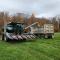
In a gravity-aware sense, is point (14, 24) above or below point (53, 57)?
above

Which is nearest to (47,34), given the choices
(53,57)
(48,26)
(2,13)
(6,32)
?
(48,26)

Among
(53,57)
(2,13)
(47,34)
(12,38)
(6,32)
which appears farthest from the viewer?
(2,13)

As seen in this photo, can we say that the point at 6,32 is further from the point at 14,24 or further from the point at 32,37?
the point at 32,37

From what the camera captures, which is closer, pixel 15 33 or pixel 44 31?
pixel 15 33

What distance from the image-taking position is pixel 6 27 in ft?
74.3

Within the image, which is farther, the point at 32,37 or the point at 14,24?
the point at 14,24

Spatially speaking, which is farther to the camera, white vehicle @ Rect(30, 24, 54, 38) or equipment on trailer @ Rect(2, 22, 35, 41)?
white vehicle @ Rect(30, 24, 54, 38)

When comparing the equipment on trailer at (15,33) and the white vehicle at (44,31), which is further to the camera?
the white vehicle at (44,31)

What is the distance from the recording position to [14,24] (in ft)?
74.8

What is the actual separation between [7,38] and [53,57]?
407 inches

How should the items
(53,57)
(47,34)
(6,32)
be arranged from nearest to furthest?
(53,57) → (6,32) → (47,34)

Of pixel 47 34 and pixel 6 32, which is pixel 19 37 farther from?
pixel 47 34

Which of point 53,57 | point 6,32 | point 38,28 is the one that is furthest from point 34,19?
point 53,57

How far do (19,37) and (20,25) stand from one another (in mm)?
3208
